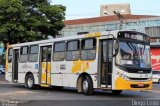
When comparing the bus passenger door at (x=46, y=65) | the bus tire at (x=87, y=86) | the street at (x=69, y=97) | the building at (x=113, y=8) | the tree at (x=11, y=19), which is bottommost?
the street at (x=69, y=97)

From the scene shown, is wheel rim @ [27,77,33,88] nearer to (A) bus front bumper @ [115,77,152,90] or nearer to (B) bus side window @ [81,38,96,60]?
(B) bus side window @ [81,38,96,60]

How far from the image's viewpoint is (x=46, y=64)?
23.5 meters

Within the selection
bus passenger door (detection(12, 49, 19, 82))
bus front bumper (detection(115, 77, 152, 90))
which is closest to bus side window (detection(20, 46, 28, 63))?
bus passenger door (detection(12, 49, 19, 82))

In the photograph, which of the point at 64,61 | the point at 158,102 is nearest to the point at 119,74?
the point at 158,102

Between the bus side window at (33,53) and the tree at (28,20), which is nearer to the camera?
the bus side window at (33,53)

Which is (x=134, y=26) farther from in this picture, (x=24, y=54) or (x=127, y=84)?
(x=127, y=84)

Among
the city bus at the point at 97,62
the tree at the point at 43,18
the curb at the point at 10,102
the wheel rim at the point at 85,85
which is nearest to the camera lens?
the curb at the point at 10,102

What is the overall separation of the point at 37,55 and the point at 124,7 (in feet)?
218

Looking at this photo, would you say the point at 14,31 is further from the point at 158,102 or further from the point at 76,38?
the point at 158,102

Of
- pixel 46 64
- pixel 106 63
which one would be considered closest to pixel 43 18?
pixel 46 64

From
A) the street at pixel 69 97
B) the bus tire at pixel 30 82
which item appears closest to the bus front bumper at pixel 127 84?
the street at pixel 69 97

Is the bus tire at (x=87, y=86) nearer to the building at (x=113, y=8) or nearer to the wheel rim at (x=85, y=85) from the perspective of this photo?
the wheel rim at (x=85, y=85)

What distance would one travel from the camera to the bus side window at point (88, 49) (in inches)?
778

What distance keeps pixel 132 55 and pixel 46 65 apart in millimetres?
6440
